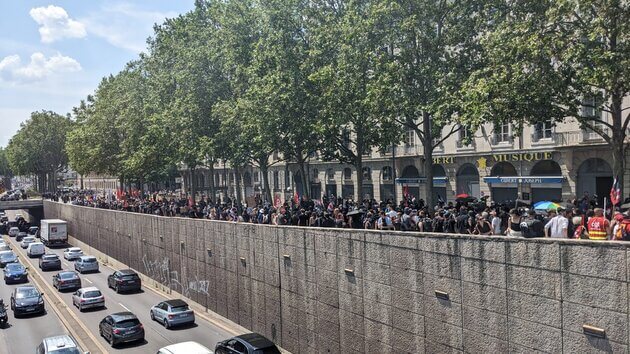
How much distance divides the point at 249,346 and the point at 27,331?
51.1 feet

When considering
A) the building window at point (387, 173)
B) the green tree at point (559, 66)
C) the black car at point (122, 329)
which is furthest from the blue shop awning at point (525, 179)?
the black car at point (122, 329)

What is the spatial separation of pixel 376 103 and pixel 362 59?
3.22 m

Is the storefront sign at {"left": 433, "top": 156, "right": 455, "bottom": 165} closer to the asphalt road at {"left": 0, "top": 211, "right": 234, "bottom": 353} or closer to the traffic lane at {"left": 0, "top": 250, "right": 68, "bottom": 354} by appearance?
the asphalt road at {"left": 0, "top": 211, "right": 234, "bottom": 353}

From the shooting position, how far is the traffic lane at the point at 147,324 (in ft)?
82.1

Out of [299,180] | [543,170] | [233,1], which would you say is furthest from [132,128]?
[543,170]

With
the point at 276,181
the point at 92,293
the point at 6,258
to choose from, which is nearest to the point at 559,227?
the point at 92,293

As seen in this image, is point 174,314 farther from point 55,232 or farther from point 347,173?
point 55,232

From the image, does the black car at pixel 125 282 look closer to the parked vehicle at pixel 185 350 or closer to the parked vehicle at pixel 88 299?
the parked vehicle at pixel 88 299

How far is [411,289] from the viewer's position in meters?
15.9

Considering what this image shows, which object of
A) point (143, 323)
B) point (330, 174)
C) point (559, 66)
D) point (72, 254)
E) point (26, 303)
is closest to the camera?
point (559, 66)

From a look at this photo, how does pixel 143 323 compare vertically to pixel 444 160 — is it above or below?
below

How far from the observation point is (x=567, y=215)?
1523cm

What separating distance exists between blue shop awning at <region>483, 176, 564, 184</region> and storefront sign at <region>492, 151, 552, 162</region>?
136 centimetres

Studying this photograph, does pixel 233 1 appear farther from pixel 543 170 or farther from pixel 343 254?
pixel 343 254
